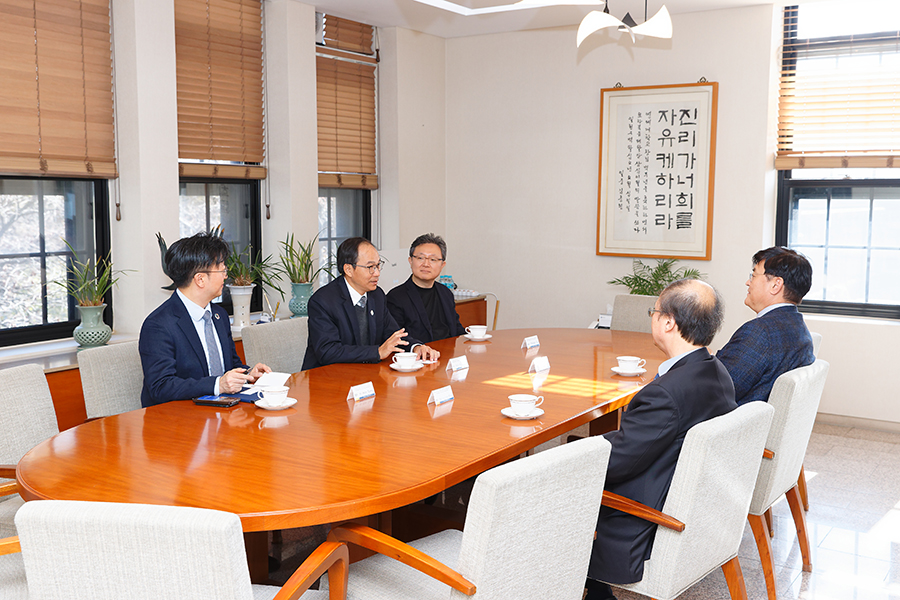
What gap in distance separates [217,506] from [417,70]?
5.17 metres

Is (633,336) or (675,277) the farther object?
(675,277)

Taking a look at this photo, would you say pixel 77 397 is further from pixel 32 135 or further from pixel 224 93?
pixel 224 93

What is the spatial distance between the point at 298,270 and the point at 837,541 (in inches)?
140

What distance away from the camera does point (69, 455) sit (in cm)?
231

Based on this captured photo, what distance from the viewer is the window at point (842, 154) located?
5395 mm

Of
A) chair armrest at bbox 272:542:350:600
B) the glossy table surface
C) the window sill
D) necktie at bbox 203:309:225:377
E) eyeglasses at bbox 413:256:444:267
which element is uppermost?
eyeglasses at bbox 413:256:444:267

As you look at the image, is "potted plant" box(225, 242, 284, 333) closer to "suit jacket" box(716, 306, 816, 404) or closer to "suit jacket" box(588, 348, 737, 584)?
"suit jacket" box(716, 306, 816, 404)

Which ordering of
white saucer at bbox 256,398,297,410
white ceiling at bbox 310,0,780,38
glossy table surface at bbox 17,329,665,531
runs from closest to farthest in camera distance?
1. glossy table surface at bbox 17,329,665,531
2. white saucer at bbox 256,398,297,410
3. white ceiling at bbox 310,0,780,38

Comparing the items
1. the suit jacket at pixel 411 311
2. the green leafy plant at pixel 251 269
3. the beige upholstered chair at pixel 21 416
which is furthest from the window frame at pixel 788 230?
the beige upholstered chair at pixel 21 416

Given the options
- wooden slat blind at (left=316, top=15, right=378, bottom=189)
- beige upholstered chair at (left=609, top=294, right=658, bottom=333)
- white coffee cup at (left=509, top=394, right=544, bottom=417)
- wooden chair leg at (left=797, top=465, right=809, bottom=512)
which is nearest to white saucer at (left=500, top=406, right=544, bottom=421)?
white coffee cup at (left=509, top=394, right=544, bottom=417)

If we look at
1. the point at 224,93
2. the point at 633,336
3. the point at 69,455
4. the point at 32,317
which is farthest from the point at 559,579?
the point at 224,93

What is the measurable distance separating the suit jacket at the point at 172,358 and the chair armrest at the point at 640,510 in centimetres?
148

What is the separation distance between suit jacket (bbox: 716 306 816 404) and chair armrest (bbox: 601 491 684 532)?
1140mm

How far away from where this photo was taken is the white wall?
5.55m
